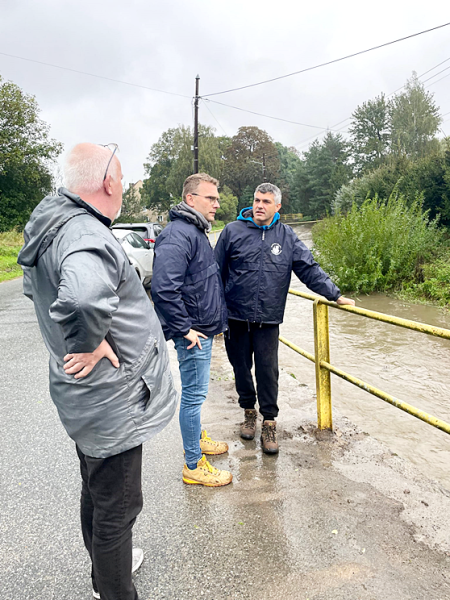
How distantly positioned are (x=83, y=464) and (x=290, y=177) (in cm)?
7840

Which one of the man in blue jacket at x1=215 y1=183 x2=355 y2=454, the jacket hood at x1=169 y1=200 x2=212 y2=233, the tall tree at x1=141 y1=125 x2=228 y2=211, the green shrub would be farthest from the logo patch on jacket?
the tall tree at x1=141 y1=125 x2=228 y2=211

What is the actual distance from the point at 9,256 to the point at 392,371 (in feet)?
62.7

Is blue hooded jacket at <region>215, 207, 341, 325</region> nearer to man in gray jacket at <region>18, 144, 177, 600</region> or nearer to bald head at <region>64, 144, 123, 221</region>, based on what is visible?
man in gray jacket at <region>18, 144, 177, 600</region>

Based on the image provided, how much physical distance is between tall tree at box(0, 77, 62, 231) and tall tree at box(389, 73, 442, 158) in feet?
118

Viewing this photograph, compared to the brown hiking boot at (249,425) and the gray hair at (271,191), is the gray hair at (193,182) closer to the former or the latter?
the gray hair at (271,191)

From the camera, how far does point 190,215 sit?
8.99 feet

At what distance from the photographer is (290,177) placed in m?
76.4

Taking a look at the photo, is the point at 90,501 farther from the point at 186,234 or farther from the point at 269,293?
the point at 269,293

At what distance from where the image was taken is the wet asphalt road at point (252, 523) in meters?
2.04

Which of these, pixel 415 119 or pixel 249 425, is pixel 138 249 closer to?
pixel 249 425

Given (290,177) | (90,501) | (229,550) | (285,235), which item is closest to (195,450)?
(229,550)

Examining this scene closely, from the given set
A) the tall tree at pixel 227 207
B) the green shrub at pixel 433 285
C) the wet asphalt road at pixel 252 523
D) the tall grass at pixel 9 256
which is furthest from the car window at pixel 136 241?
the tall tree at pixel 227 207

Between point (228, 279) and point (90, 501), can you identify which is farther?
point (228, 279)

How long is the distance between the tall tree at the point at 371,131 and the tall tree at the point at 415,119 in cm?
794
